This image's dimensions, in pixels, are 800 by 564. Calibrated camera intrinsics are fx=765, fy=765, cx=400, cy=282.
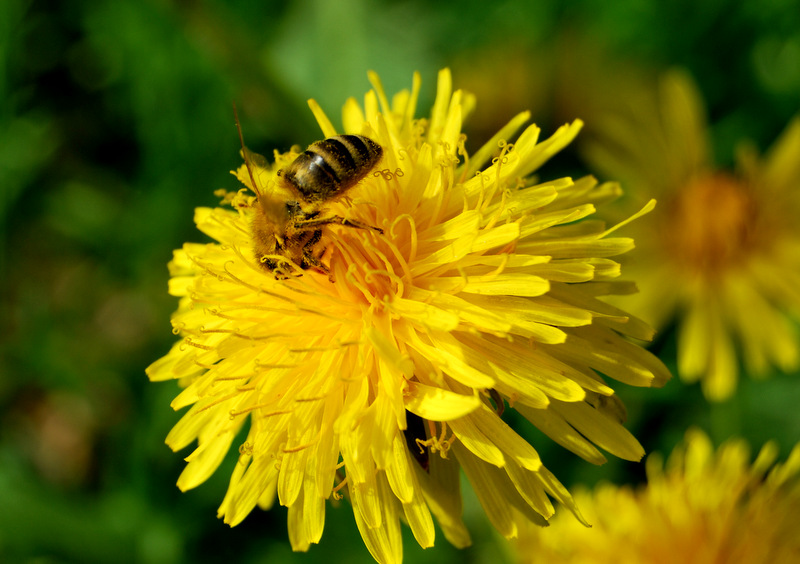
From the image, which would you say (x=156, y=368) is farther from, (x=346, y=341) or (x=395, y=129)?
(x=395, y=129)

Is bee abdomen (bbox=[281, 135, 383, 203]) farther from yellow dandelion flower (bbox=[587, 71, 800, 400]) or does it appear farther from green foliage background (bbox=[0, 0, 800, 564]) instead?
yellow dandelion flower (bbox=[587, 71, 800, 400])

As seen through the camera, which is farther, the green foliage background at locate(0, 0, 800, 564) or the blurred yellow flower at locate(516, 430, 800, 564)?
the green foliage background at locate(0, 0, 800, 564)

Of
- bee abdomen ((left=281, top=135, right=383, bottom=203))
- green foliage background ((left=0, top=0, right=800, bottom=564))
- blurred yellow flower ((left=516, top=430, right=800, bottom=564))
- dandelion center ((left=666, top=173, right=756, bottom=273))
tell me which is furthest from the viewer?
dandelion center ((left=666, top=173, right=756, bottom=273))

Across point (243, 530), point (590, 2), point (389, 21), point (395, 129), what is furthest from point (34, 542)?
point (590, 2)

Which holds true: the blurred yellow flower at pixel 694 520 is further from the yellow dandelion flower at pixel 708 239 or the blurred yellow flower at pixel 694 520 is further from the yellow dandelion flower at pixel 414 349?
the yellow dandelion flower at pixel 708 239

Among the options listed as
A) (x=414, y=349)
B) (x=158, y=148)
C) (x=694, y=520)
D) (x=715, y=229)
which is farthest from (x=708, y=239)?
(x=158, y=148)

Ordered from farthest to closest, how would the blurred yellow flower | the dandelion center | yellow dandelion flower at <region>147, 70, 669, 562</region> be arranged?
the dandelion center → the blurred yellow flower → yellow dandelion flower at <region>147, 70, 669, 562</region>

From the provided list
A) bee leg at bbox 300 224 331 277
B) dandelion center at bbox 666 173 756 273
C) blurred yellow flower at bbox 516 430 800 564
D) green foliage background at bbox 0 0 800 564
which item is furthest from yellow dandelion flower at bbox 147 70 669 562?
dandelion center at bbox 666 173 756 273
